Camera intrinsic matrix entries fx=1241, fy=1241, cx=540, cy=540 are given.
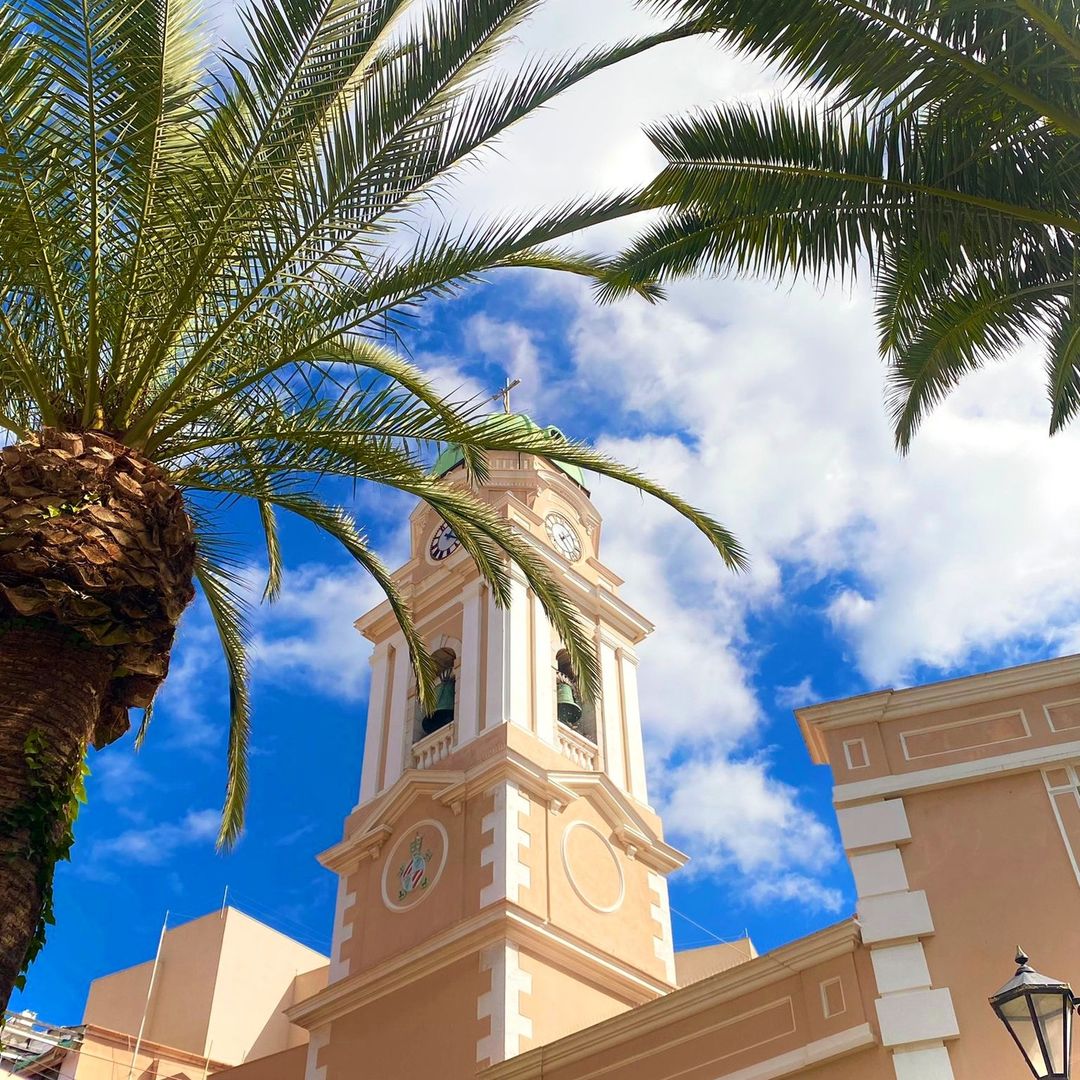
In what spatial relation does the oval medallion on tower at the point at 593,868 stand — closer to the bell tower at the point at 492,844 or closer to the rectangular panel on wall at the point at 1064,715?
the bell tower at the point at 492,844

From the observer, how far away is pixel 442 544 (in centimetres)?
2334

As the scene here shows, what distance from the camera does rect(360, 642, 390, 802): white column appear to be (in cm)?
2088

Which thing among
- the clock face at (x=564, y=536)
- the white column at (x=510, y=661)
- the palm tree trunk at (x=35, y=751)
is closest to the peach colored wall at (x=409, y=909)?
the white column at (x=510, y=661)

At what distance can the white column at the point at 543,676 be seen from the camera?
786 inches

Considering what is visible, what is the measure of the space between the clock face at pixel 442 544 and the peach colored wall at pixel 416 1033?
816 centimetres

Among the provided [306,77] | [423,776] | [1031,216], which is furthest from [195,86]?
[423,776]

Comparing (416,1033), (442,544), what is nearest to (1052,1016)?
(416,1033)

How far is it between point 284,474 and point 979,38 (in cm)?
542

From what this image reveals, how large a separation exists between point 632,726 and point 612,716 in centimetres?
44

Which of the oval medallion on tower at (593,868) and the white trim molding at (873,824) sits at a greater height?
the oval medallion on tower at (593,868)

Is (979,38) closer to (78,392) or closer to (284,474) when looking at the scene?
(284,474)

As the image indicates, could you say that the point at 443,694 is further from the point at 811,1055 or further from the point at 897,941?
the point at 897,941

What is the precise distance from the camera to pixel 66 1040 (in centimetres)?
2256

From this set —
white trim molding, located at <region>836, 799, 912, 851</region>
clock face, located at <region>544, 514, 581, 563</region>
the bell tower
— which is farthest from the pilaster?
clock face, located at <region>544, 514, 581, 563</region>
